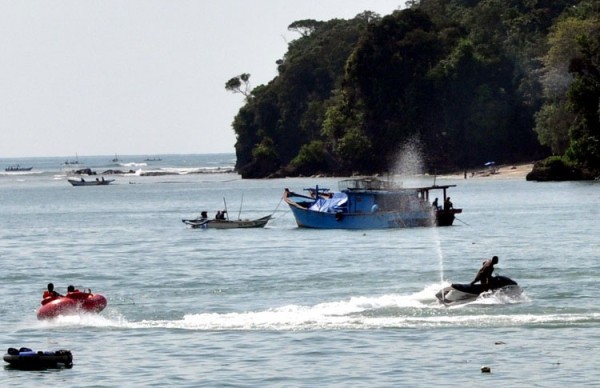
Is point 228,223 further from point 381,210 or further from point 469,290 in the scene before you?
point 469,290

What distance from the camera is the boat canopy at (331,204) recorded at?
298 feet

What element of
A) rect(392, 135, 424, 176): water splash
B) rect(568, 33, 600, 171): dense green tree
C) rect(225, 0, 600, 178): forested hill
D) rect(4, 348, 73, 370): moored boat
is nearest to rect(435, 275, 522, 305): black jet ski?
rect(4, 348, 73, 370): moored boat

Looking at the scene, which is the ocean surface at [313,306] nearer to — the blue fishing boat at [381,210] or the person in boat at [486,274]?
the person in boat at [486,274]

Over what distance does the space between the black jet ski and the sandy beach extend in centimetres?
10914

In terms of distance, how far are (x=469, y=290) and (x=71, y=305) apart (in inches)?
513

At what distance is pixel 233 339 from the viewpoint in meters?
42.0

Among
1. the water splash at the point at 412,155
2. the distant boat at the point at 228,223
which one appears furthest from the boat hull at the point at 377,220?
the water splash at the point at 412,155

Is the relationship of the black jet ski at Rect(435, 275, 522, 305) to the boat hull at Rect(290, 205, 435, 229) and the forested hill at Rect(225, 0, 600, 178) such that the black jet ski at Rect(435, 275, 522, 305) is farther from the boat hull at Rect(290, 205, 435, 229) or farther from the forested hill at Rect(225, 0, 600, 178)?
the forested hill at Rect(225, 0, 600, 178)

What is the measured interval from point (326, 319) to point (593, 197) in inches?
Result: 2606

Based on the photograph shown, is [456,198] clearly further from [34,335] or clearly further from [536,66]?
[34,335]

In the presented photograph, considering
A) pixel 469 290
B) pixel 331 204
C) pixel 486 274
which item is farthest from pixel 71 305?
pixel 331 204

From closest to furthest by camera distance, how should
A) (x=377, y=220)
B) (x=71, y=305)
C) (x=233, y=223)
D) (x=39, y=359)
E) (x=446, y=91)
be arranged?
(x=39, y=359) < (x=71, y=305) < (x=377, y=220) < (x=233, y=223) < (x=446, y=91)

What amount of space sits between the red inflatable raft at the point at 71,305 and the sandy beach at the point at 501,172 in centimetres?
11247

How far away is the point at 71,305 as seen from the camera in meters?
46.5
